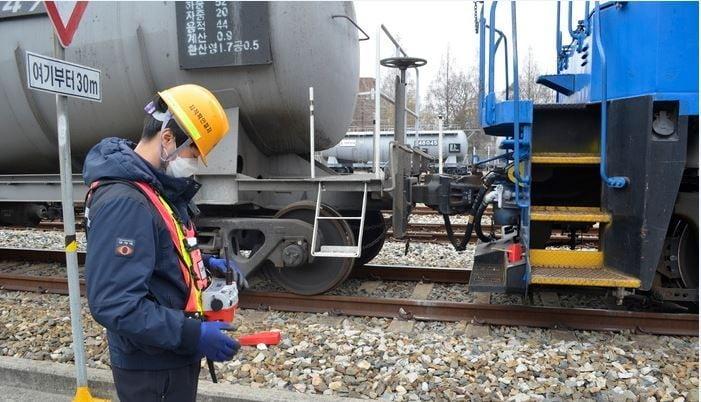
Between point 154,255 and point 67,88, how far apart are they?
1798mm

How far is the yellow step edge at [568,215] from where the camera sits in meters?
4.25

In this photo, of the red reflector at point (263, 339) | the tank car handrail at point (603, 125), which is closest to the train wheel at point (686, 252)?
the tank car handrail at point (603, 125)

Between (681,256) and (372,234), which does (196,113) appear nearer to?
(681,256)

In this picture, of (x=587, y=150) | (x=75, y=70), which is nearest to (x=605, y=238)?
(x=587, y=150)

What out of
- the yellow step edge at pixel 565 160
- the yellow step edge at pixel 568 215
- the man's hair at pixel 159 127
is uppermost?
the man's hair at pixel 159 127

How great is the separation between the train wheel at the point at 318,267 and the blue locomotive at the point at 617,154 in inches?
56.1

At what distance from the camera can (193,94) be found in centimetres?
191

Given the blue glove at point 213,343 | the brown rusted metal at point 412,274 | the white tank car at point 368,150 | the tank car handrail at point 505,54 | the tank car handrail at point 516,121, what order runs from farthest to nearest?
1. the white tank car at point 368,150
2. the brown rusted metal at point 412,274
3. the tank car handrail at point 505,54
4. the tank car handrail at point 516,121
5. the blue glove at point 213,343

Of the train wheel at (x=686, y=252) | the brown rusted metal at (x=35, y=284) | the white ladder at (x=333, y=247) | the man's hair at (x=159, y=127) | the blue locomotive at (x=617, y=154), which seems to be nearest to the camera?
the man's hair at (x=159, y=127)

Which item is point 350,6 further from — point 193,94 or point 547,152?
point 193,94

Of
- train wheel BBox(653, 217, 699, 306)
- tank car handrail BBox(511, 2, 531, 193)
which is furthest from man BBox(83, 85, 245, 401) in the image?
train wheel BBox(653, 217, 699, 306)

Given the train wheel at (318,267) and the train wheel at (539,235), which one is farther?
the train wheel at (318,267)

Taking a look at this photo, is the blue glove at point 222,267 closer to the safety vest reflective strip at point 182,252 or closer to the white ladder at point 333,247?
the safety vest reflective strip at point 182,252

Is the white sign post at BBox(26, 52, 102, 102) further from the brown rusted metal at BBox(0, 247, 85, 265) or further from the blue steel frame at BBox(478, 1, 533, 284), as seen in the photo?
the brown rusted metal at BBox(0, 247, 85, 265)
